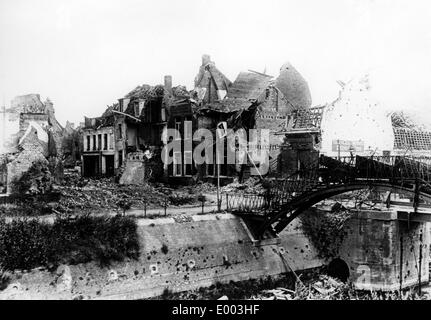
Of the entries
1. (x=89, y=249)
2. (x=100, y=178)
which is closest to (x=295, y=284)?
(x=89, y=249)

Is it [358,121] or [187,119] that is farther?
[187,119]

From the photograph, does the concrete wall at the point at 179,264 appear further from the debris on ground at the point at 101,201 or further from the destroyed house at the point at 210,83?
the destroyed house at the point at 210,83

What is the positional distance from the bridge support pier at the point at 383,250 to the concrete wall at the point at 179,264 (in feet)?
8.81

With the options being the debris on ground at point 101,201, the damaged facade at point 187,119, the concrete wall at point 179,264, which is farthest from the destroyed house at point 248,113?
the concrete wall at point 179,264

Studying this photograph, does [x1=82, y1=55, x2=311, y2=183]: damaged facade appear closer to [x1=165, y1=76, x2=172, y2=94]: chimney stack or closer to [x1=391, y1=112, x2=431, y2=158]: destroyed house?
[x1=165, y1=76, x2=172, y2=94]: chimney stack

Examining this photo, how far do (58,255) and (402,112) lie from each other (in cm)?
2635

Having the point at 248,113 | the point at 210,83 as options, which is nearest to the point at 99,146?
the point at 210,83

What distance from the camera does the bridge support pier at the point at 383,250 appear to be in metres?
24.8

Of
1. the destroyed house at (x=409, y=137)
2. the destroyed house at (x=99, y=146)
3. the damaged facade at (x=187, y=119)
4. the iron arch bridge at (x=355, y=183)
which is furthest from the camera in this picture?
the destroyed house at (x=99, y=146)

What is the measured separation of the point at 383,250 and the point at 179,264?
10.8 meters

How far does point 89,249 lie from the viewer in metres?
20.4

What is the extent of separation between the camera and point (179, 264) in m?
22.5

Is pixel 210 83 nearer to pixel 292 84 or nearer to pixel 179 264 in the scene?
pixel 292 84
